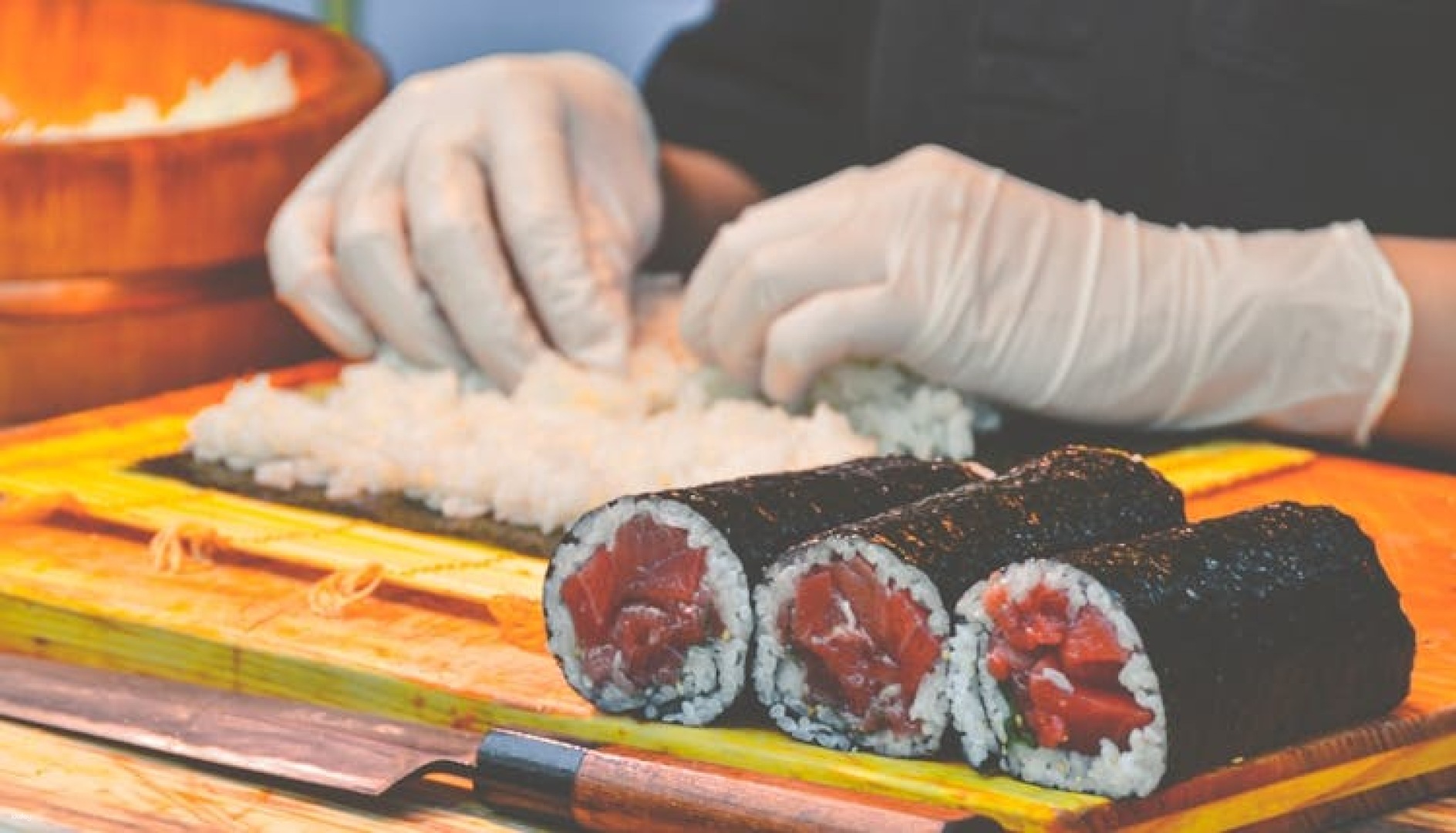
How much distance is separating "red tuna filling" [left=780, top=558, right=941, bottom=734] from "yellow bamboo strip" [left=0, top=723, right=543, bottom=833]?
0.70 feet

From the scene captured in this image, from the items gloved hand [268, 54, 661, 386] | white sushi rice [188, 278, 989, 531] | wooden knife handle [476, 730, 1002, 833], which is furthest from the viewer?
gloved hand [268, 54, 661, 386]

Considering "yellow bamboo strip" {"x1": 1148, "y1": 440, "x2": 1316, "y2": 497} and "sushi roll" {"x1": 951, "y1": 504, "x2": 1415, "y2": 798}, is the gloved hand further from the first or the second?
"sushi roll" {"x1": 951, "y1": 504, "x2": 1415, "y2": 798}

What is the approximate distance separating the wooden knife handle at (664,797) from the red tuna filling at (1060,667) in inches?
3.3

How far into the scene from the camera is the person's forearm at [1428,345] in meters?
2.15

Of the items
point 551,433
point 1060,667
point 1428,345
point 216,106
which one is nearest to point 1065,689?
point 1060,667

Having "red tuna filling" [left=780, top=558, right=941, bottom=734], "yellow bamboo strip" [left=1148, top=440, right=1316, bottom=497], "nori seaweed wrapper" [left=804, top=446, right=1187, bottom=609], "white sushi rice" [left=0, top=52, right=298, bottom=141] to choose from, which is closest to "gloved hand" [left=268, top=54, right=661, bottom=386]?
"white sushi rice" [left=0, top=52, right=298, bottom=141]

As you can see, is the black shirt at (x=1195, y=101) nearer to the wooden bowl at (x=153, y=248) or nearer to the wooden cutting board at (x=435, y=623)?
the wooden cutting board at (x=435, y=623)

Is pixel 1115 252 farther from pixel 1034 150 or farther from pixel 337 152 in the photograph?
pixel 337 152

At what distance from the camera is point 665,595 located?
54.7 inches

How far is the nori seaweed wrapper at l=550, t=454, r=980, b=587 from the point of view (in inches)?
54.6

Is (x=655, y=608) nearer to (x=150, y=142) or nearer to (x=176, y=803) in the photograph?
(x=176, y=803)

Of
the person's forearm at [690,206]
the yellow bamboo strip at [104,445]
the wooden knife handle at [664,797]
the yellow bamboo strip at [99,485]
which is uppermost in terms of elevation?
the wooden knife handle at [664,797]

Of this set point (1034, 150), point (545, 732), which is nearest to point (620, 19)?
point (1034, 150)

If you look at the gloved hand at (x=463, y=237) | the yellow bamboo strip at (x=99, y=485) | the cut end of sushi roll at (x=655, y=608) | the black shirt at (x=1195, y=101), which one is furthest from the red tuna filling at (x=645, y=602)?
the black shirt at (x=1195, y=101)
